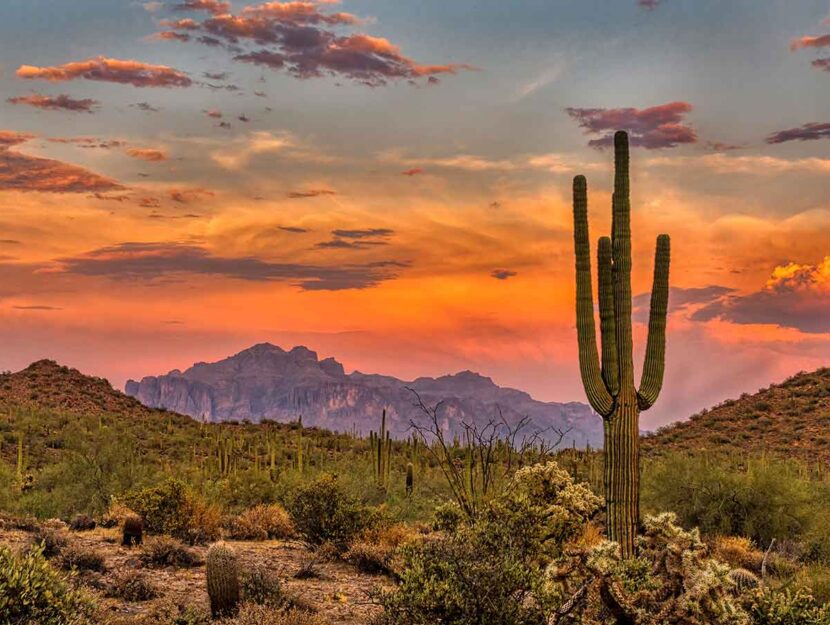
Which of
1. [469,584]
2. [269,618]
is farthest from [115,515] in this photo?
[469,584]

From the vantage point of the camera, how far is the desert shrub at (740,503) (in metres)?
19.8

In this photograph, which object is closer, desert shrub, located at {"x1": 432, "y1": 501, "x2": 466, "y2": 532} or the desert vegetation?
the desert vegetation

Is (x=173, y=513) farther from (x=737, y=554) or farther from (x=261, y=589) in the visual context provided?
(x=737, y=554)

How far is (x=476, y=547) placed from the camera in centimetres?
1036

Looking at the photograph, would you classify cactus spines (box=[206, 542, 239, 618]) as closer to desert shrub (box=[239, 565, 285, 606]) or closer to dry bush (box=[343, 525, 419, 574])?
desert shrub (box=[239, 565, 285, 606])

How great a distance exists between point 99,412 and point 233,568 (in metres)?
49.2

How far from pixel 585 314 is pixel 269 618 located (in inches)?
281

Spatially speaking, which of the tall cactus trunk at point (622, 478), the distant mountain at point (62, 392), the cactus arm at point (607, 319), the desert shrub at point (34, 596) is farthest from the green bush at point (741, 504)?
the distant mountain at point (62, 392)

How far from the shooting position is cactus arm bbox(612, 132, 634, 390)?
12.9 m

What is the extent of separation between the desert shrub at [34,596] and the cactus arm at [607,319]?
329 inches

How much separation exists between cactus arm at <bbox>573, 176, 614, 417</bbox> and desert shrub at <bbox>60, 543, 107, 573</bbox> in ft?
29.4

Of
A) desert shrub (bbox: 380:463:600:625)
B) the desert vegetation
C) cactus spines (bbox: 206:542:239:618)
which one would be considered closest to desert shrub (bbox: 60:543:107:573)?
the desert vegetation

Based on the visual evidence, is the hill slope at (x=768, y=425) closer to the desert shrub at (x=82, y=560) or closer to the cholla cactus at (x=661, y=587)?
the cholla cactus at (x=661, y=587)

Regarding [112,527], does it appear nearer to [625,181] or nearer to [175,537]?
[175,537]
